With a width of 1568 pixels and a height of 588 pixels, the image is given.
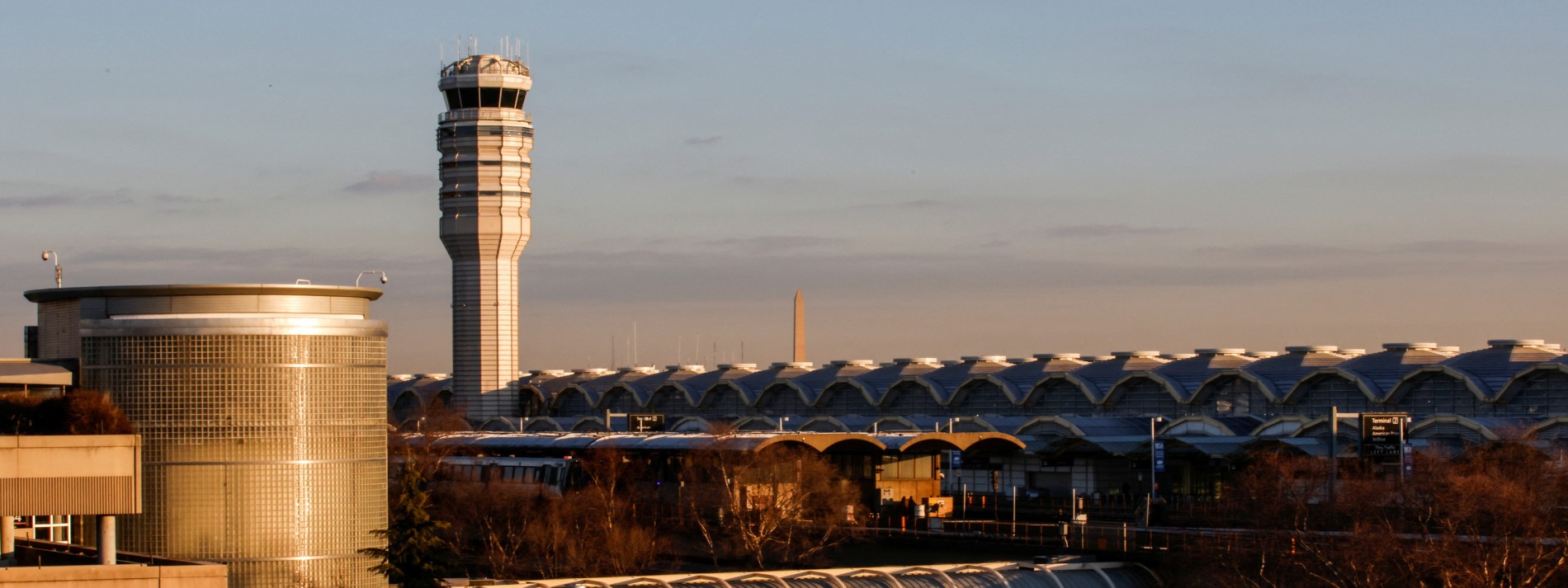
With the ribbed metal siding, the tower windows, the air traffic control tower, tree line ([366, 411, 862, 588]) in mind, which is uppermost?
the tower windows

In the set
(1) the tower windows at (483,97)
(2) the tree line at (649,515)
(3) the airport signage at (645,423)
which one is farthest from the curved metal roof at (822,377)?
(2) the tree line at (649,515)

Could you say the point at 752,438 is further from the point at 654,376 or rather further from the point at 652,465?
the point at 654,376

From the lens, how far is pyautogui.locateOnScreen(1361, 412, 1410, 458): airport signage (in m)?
71.1

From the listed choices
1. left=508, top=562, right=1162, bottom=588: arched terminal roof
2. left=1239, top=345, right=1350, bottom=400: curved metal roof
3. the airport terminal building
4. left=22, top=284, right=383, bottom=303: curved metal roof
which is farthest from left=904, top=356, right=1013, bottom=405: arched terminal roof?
left=22, top=284, right=383, bottom=303: curved metal roof

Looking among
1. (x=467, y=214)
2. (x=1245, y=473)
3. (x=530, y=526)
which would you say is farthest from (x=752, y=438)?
(x=467, y=214)

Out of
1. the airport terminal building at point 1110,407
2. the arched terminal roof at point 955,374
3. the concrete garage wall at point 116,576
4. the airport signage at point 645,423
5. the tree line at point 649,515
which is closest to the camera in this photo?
the concrete garage wall at point 116,576

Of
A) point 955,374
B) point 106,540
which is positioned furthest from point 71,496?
point 955,374

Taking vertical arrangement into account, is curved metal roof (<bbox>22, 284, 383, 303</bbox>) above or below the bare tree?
above

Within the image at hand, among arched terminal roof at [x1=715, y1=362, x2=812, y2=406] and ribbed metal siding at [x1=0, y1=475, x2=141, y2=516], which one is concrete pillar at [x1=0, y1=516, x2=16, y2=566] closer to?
ribbed metal siding at [x1=0, y1=475, x2=141, y2=516]

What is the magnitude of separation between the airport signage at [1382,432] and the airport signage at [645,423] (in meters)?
49.5

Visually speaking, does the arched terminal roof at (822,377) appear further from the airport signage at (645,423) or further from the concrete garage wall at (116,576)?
the concrete garage wall at (116,576)

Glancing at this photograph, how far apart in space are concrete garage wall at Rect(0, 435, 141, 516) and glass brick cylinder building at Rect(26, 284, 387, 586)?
15.7 ft

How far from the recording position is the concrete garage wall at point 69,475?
36.9 meters

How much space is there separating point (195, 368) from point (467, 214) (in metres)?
106
